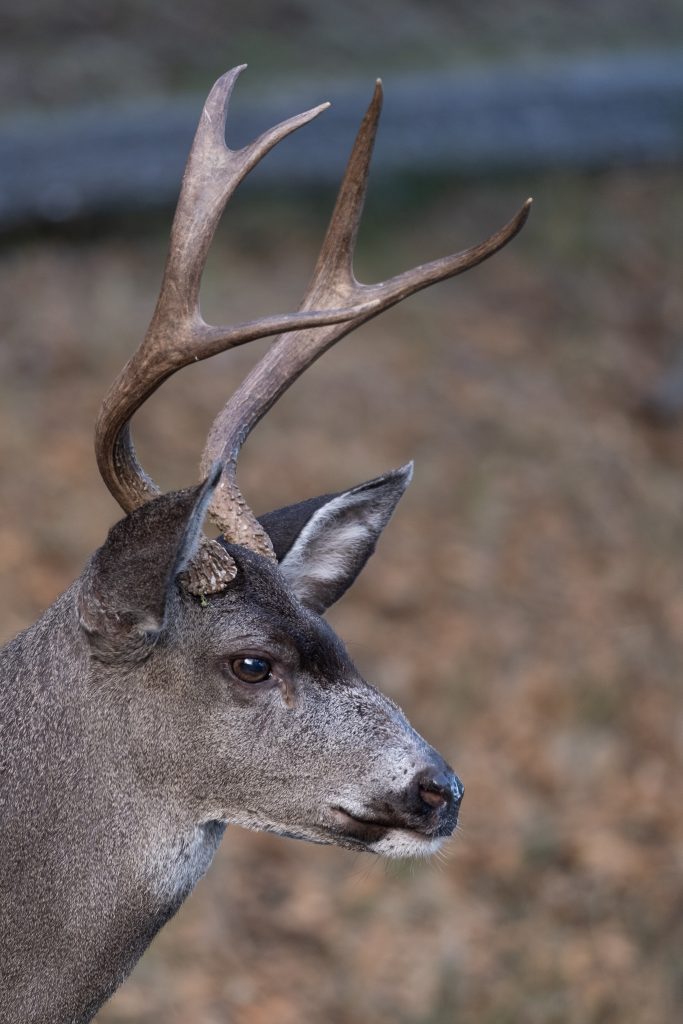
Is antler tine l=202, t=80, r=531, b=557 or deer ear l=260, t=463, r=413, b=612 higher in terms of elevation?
antler tine l=202, t=80, r=531, b=557

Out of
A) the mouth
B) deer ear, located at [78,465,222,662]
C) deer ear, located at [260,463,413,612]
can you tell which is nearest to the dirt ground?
deer ear, located at [260,463,413,612]

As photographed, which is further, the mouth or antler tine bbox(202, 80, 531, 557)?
antler tine bbox(202, 80, 531, 557)

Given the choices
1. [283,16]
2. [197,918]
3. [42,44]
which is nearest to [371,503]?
[197,918]

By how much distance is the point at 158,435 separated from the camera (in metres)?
8.44

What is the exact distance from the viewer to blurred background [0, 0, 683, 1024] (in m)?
6.68

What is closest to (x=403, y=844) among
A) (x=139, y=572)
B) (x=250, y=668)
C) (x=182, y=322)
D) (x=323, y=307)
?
(x=250, y=668)

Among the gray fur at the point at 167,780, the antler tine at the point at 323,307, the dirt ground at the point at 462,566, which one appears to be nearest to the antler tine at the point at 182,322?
the antler tine at the point at 323,307

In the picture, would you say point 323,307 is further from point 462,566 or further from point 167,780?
point 462,566

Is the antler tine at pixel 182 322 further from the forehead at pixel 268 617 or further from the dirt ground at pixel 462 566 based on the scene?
the dirt ground at pixel 462 566

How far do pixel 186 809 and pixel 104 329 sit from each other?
235 inches

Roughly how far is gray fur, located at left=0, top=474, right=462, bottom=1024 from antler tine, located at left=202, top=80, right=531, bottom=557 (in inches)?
10.4

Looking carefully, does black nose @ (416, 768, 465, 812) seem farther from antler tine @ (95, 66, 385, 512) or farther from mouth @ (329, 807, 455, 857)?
antler tine @ (95, 66, 385, 512)

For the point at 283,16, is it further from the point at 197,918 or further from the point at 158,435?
the point at 197,918

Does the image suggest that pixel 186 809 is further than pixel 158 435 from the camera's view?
No
